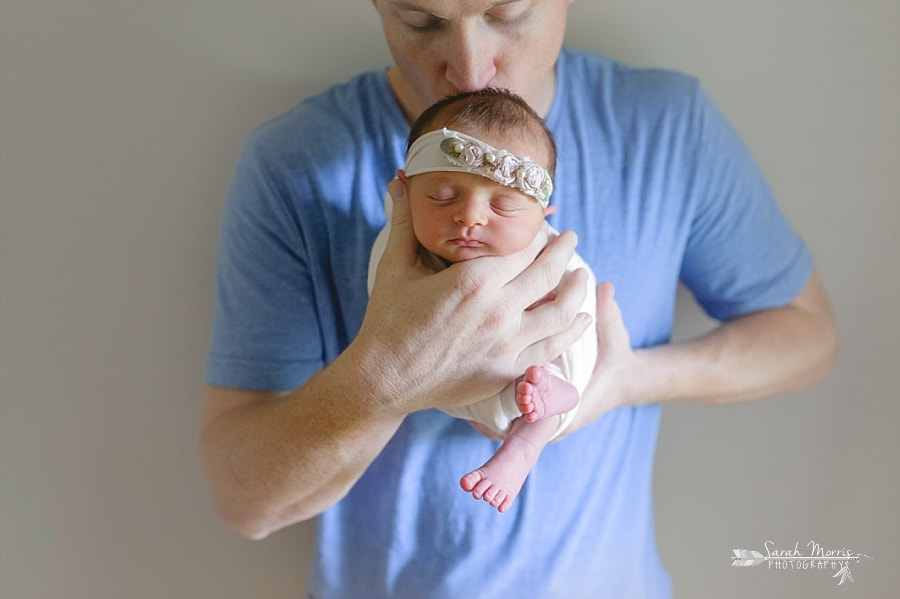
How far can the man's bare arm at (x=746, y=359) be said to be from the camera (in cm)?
121

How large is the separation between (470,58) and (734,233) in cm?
61

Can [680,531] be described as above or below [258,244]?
below

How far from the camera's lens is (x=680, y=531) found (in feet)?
5.11

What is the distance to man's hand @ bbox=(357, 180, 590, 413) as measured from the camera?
905 mm

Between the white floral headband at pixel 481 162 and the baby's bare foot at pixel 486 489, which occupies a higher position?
the white floral headband at pixel 481 162

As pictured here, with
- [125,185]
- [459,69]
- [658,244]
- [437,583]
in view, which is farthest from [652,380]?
[125,185]

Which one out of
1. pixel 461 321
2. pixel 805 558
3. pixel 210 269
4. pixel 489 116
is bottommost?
pixel 805 558

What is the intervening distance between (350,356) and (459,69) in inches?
17.1

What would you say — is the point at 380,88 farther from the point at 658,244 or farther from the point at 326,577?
the point at 326,577

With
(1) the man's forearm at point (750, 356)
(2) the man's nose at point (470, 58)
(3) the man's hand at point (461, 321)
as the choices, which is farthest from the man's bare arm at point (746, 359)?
(2) the man's nose at point (470, 58)

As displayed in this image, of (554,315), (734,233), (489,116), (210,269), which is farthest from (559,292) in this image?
(210,269)

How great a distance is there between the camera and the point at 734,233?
1242 millimetres

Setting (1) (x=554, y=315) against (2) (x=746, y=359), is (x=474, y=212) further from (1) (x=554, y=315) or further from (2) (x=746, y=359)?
(2) (x=746, y=359)

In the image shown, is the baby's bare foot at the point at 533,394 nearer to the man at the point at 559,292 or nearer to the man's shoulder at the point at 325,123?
the man at the point at 559,292
